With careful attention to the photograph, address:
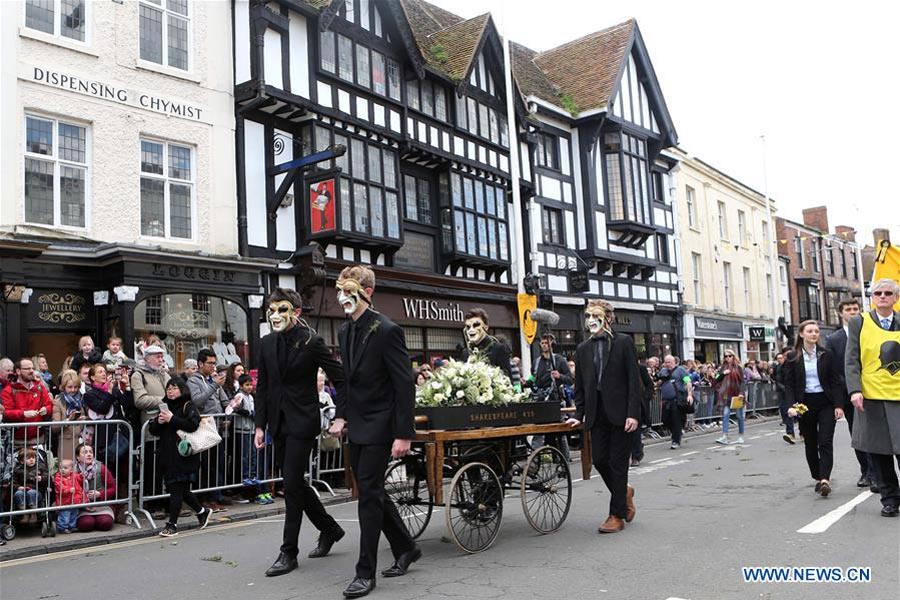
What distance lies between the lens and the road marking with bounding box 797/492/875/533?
6.89m

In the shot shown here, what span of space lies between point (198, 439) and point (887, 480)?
702 cm

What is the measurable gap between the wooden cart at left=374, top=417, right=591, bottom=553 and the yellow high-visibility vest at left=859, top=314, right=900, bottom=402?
2.75m

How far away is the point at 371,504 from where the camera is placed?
5.58 metres

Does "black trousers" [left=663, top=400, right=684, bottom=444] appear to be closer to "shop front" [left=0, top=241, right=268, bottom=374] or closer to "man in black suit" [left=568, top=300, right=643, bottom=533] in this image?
"shop front" [left=0, top=241, right=268, bottom=374]

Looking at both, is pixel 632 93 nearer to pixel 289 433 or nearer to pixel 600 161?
pixel 600 161

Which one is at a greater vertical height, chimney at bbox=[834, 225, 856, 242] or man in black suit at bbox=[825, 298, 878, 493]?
chimney at bbox=[834, 225, 856, 242]

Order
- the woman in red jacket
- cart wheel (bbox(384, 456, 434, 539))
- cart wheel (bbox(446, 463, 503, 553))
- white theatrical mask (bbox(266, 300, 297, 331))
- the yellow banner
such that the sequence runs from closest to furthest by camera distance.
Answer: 1. white theatrical mask (bbox(266, 300, 297, 331))
2. cart wheel (bbox(446, 463, 503, 553))
3. cart wheel (bbox(384, 456, 434, 539))
4. the woman in red jacket
5. the yellow banner

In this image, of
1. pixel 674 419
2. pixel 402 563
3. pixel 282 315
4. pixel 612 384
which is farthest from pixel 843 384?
pixel 674 419

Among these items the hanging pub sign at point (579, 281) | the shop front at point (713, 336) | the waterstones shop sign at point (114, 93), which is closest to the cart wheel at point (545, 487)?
the waterstones shop sign at point (114, 93)

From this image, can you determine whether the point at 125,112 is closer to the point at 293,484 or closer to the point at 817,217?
the point at 293,484

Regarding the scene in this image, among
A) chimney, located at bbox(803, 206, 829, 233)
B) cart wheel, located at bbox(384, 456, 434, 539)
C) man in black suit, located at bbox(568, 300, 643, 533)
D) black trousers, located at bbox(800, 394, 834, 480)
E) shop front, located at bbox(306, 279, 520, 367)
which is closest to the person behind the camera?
cart wheel, located at bbox(384, 456, 434, 539)

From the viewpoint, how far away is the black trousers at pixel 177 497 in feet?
28.5

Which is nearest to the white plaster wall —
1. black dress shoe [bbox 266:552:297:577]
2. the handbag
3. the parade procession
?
the parade procession

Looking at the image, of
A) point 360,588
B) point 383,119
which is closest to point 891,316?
point 360,588
